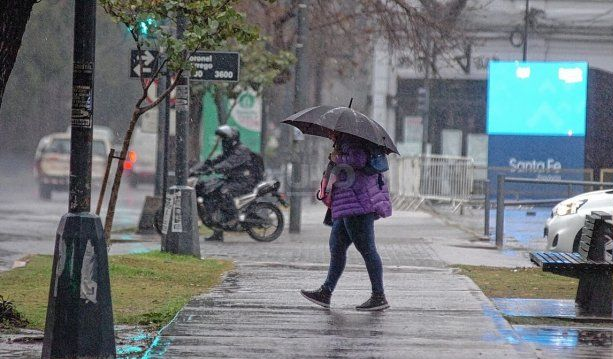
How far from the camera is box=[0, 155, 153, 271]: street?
16.3 metres

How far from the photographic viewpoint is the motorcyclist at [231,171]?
18172mm

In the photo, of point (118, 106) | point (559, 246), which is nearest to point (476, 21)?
point (559, 246)

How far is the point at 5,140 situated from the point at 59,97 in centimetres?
454

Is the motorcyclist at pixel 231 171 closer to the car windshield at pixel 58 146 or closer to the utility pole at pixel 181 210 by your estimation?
the utility pole at pixel 181 210

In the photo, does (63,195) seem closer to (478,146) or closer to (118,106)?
(478,146)

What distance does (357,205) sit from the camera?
9609mm

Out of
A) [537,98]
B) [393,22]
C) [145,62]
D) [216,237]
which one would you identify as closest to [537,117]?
[537,98]

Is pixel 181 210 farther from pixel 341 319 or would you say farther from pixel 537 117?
pixel 537 117

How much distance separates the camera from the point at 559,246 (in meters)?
15.0

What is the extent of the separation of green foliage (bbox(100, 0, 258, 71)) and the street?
3603 millimetres

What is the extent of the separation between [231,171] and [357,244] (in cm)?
886

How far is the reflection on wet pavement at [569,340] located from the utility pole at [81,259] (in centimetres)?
287

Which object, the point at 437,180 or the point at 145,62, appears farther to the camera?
the point at 437,180

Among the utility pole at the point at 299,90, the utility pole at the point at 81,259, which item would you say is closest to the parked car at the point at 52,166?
the utility pole at the point at 299,90
